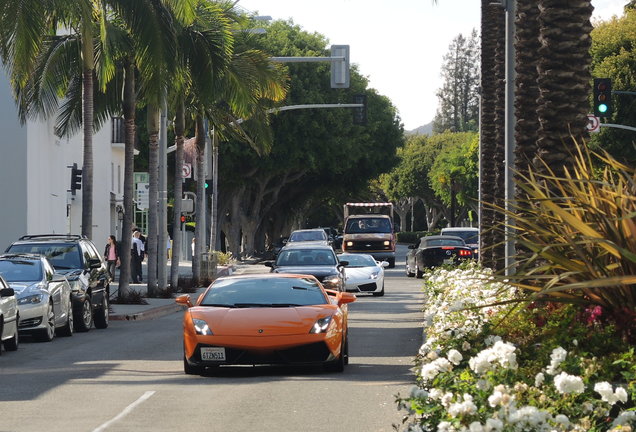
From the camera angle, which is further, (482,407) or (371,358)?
(371,358)

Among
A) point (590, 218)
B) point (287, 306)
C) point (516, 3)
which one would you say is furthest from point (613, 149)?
point (590, 218)

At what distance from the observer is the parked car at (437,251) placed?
45125 mm

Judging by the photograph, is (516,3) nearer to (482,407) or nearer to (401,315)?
(401,315)

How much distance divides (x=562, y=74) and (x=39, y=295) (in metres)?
10.3

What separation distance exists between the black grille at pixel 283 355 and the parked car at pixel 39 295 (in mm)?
6877

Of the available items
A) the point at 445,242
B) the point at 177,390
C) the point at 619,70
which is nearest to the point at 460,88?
the point at 619,70

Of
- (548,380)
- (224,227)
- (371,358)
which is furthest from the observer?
(224,227)

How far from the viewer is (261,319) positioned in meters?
15.8

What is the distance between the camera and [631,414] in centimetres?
697

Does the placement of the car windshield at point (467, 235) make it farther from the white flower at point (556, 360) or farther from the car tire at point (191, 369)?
the white flower at point (556, 360)

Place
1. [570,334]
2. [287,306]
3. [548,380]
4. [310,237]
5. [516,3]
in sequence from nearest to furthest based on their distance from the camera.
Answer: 1. [548,380]
2. [570,334]
3. [287,306]
4. [516,3]
5. [310,237]

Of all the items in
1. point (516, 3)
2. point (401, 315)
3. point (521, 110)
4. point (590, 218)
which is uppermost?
point (516, 3)

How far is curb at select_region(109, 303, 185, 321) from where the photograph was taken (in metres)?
29.8

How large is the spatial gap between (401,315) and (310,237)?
29.5 m
